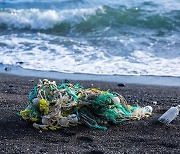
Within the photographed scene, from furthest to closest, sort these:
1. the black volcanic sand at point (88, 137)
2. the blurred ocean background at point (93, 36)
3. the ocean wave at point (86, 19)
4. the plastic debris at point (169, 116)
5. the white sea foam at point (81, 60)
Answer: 1. the ocean wave at point (86, 19)
2. the blurred ocean background at point (93, 36)
3. the white sea foam at point (81, 60)
4. the plastic debris at point (169, 116)
5. the black volcanic sand at point (88, 137)

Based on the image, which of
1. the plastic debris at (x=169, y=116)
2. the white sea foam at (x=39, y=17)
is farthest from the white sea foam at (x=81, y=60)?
the plastic debris at (x=169, y=116)

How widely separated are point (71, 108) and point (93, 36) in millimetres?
6898

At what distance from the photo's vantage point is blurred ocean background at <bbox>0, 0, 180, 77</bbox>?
26.6 ft

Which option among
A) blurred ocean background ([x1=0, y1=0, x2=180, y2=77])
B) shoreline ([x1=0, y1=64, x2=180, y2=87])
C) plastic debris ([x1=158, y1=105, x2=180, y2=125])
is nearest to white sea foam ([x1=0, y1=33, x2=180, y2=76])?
blurred ocean background ([x1=0, y1=0, x2=180, y2=77])

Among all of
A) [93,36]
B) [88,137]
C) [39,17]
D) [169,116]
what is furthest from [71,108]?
[39,17]

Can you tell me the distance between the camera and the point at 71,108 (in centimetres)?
422

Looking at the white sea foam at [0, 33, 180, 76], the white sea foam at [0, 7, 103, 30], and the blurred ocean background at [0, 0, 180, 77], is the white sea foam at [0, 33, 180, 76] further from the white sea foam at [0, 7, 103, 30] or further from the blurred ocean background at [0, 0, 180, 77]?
the white sea foam at [0, 7, 103, 30]

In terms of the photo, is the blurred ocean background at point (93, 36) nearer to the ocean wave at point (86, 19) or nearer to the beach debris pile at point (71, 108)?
the ocean wave at point (86, 19)

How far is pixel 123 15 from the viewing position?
13.0 metres

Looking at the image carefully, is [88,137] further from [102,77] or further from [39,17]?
[39,17]

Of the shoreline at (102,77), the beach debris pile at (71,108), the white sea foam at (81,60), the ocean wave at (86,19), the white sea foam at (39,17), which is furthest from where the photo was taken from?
the white sea foam at (39,17)

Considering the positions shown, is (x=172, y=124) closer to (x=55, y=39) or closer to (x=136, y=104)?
(x=136, y=104)

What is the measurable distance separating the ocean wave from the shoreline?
14.3ft

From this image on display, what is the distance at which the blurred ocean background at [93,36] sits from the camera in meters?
8.11
